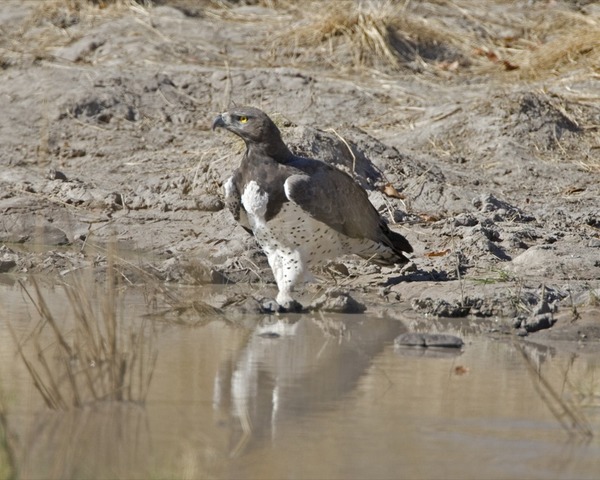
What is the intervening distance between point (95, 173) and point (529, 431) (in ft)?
22.8

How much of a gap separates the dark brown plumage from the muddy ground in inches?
15.7

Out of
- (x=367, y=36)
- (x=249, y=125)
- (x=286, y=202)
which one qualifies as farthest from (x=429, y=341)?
(x=367, y=36)

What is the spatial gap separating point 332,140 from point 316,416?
556 centimetres

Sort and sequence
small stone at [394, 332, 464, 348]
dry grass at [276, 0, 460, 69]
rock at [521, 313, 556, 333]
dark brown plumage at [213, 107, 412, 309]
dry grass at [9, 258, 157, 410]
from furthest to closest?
dry grass at [276, 0, 460, 69] < dark brown plumage at [213, 107, 412, 309] < rock at [521, 313, 556, 333] < small stone at [394, 332, 464, 348] < dry grass at [9, 258, 157, 410]

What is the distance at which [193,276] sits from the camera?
7918 millimetres

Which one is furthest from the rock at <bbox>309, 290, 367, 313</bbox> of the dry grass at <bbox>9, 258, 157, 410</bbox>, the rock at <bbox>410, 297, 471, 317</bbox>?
the dry grass at <bbox>9, 258, 157, 410</bbox>

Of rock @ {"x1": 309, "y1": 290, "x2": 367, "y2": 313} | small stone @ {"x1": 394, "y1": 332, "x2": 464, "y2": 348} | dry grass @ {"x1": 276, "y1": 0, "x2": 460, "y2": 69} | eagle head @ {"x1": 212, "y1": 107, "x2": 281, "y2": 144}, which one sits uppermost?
dry grass @ {"x1": 276, "y1": 0, "x2": 460, "y2": 69}

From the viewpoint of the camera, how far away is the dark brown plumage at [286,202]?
7.19m

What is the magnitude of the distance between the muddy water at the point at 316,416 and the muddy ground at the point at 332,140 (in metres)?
1.01

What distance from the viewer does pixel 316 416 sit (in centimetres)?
468

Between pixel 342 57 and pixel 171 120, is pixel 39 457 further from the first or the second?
pixel 342 57

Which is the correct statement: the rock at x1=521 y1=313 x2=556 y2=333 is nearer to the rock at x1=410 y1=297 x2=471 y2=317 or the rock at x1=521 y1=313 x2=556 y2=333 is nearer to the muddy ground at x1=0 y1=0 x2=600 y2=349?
the muddy ground at x1=0 y1=0 x2=600 y2=349

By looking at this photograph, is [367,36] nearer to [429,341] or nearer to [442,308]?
[442,308]

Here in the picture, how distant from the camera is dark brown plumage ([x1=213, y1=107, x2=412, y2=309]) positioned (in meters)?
7.19
